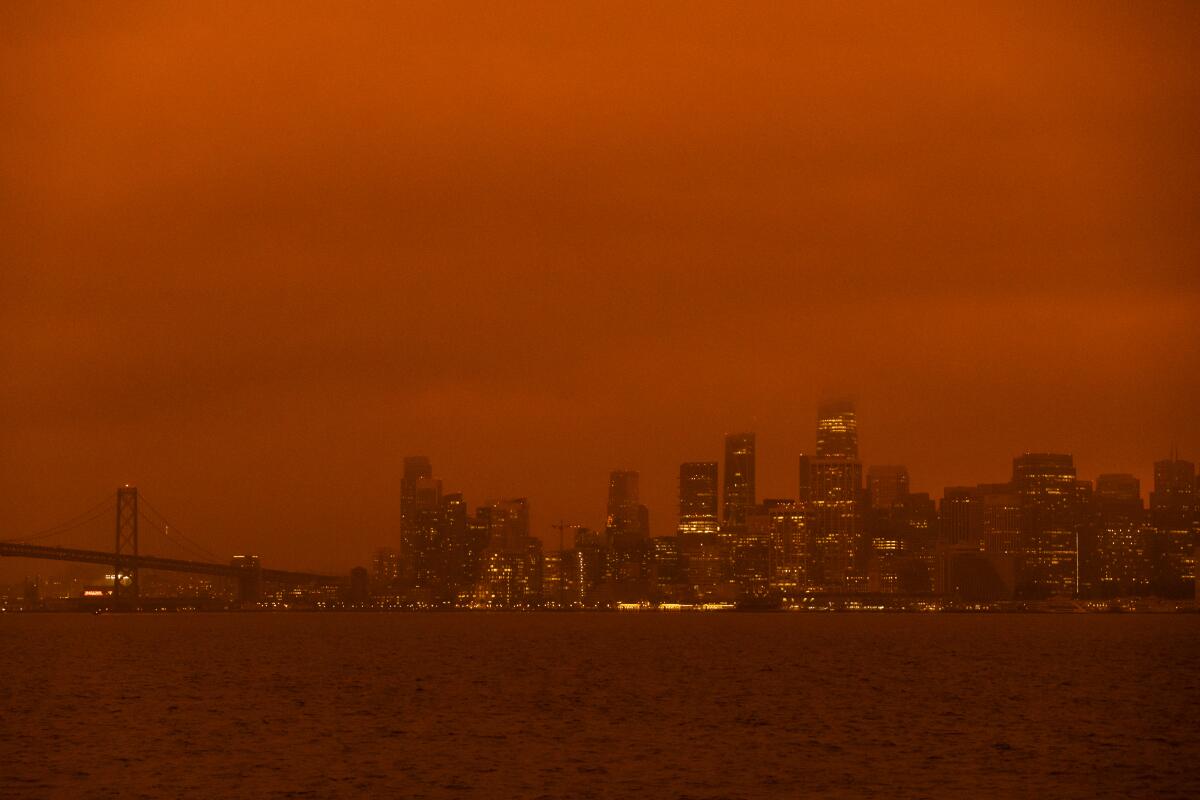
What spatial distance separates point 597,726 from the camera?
6488 cm

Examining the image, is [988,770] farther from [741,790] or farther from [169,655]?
[169,655]

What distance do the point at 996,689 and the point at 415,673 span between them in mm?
35847

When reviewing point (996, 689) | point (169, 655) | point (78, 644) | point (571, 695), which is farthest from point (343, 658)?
point (996, 689)

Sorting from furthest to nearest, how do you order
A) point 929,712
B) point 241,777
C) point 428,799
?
point 929,712 → point 241,777 → point 428,799

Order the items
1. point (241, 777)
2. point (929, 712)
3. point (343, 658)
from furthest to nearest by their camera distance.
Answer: point (343, 658)
point (929, 712)
point (241, 777)

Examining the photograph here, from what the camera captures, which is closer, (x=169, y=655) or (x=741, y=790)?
(x=741, y=790)

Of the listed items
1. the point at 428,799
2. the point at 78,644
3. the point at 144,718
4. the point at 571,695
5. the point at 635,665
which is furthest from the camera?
the point at 78,644

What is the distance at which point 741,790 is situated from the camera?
46375 millimetres

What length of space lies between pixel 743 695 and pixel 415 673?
91.1ft

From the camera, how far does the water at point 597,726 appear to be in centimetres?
4775

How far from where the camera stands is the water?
157ft

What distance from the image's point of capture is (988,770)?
166 feet

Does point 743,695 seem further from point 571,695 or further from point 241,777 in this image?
point 241,777

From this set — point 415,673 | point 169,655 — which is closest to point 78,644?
point 169,655
